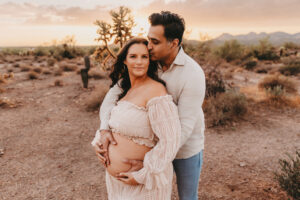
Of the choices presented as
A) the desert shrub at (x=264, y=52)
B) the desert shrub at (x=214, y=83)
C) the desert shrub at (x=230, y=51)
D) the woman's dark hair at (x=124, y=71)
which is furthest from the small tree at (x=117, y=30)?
the desert shrub at (x=264, y=52)

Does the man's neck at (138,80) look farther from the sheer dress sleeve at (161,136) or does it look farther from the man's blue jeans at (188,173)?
the man's blue jeans at (188,173)

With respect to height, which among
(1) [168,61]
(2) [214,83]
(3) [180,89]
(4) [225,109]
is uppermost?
(1) [168,61]

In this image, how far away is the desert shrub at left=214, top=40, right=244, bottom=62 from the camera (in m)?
19.2

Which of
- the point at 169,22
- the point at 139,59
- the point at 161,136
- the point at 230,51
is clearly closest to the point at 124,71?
the point at 139,59

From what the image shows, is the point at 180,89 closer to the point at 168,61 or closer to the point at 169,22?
the point at 168,61

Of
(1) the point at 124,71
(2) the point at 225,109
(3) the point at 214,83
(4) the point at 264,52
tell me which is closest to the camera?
(1) the point at 124,71

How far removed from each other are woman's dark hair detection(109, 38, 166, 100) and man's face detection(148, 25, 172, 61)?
3.2 inches

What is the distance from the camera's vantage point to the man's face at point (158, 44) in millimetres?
1804

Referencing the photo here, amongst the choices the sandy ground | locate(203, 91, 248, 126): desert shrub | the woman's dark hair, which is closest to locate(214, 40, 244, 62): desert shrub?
the sandy ground

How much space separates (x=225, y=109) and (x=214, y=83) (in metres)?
1.80

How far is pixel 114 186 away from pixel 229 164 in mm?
3130

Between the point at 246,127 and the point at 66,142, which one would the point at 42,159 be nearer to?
the point at 66,142

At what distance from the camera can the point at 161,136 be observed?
1535 mm

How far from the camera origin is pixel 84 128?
621 cm
